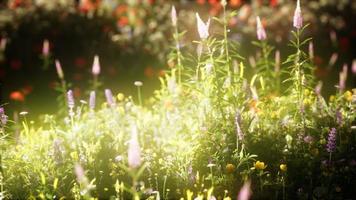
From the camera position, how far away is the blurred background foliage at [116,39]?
7488 mm

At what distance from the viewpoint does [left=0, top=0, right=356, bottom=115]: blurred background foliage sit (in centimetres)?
749

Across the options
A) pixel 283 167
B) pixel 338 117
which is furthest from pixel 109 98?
pixel 338 117

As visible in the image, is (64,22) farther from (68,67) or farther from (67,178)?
(67,178)

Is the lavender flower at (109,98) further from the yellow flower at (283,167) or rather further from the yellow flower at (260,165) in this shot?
the yellow flower at (283,167)

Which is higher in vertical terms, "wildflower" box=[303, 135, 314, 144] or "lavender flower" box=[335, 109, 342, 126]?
"lavender flower" box=[335, 109, 342, 126]

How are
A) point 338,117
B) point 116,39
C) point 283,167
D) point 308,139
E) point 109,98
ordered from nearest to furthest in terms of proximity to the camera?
point 283,167
point 308,139
point 338,117
point 109,98
point 116,39

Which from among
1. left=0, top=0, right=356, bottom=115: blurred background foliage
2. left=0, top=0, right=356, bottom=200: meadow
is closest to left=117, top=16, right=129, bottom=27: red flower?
left=0, top=0, right=356, bottom=115: blurred background foliage

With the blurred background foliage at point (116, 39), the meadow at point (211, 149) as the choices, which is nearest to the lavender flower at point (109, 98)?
the meadow at point (211, 149)

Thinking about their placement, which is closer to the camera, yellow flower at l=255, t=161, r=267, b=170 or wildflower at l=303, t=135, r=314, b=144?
yellow flower at l=255, t=161, r=267, b=170

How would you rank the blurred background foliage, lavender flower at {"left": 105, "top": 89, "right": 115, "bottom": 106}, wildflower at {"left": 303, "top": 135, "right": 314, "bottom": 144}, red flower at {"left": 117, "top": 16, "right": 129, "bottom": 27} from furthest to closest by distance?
red flower at {"left": 117, "top": 16, "right": 129, "bottom": 27}
the blurred background foliage
lavender flower at {"left": 105, "top": 89, "right": 115, "bottom": 106}
wildflower at {"left": 303, "top": 135, "right": 314, "bottom": 144}

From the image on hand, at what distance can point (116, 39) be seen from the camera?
7.86 metres

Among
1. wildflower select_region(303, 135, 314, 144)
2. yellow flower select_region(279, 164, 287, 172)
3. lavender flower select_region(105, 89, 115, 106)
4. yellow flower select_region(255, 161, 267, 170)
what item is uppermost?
lavender flower select_region(105, 89, 115, 106)

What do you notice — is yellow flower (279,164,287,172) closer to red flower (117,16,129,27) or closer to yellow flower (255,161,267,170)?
yellow flower (255,161,267,170)

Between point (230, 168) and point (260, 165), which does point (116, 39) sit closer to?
point (230, 168)
